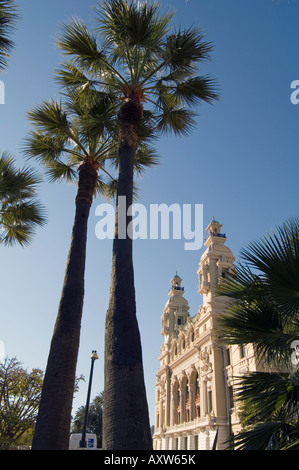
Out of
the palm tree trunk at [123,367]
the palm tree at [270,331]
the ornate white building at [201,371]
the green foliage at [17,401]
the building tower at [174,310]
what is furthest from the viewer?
the building tower at [174,310]

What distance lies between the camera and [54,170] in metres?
12.7

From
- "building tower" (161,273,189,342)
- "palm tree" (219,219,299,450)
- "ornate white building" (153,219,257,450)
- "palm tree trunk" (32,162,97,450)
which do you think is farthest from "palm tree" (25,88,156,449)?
"building tower" (161,273,189,342)

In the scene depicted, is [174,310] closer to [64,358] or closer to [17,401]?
[17,401]

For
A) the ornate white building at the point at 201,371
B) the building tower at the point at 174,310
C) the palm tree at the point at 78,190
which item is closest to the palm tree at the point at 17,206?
the palm tree at the point at 78,190

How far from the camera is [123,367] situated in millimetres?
5355

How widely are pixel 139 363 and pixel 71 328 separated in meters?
2.74

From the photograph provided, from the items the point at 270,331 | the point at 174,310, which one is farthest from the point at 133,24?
the point at 174,310

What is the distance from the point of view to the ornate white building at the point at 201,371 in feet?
116

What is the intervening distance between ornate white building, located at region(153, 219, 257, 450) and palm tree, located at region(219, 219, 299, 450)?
64.3 feet

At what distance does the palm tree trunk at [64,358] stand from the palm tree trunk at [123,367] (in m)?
1.85

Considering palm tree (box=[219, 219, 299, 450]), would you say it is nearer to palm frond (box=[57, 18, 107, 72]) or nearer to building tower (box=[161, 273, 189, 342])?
palm frond (box=[57, 18, 107, 72])

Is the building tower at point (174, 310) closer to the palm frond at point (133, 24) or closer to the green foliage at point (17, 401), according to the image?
the green foliage at point (17, 401)

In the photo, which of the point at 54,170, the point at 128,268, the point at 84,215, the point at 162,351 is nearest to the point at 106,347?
the point at 128,268

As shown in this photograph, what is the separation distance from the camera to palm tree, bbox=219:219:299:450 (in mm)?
6109
